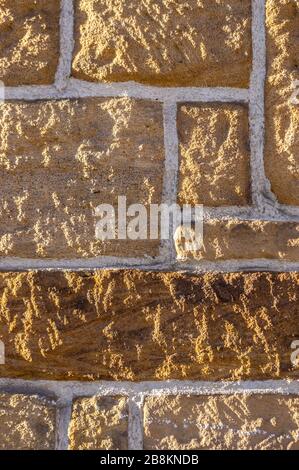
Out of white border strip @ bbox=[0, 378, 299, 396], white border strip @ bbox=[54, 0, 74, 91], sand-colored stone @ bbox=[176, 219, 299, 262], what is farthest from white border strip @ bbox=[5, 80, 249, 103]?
white border strip @ bbox=[0, 378, 299, 396]

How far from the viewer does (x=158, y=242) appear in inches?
51.1

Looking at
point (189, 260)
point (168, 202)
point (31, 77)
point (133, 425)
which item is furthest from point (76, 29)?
point (133, 425)

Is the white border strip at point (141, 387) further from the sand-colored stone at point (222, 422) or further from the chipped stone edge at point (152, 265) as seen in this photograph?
the chipped stone edge at point (152, 265)

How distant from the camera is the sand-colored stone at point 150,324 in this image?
128 centimetres

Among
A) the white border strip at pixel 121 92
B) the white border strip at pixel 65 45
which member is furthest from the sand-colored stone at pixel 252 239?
the white border strip at pixel 65 45

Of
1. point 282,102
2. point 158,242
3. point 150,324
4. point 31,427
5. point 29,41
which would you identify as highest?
point 29,41

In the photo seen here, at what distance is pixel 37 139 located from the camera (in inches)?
51.5

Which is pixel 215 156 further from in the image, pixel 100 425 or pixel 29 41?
pixel 100 425

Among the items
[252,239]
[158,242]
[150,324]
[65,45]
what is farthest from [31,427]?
[65,45]

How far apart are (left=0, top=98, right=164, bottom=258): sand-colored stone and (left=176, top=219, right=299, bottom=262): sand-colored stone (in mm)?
102

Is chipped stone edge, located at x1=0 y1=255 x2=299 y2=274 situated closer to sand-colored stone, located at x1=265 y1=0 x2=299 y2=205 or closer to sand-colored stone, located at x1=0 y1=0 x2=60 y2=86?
sand-colored stone, located at x1=265 y1=0 x2=299 y2=205

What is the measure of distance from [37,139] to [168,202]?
9.5 inches

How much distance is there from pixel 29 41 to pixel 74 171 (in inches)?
9.1
